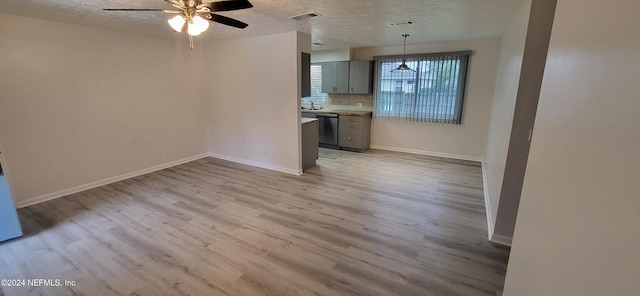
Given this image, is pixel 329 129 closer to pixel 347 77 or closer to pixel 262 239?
pixel 347 77

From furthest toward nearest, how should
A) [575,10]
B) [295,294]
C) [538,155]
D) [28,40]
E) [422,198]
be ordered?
[422,198], [28,40], [295,294], [538,155], [575,10]

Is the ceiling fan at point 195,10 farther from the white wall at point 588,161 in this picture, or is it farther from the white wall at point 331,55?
the white wall at point 331,55

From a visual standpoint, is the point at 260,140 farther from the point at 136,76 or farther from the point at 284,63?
the point at 136,76

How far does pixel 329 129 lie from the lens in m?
6.31

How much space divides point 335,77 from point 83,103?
4601 mm

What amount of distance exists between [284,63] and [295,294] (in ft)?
11.2

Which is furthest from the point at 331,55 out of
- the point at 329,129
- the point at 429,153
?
the point at 429,153

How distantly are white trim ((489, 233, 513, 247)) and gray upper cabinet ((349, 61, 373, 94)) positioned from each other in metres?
4.10

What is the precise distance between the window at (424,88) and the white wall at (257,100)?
248 centimetres

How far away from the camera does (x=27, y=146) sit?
11.0ft

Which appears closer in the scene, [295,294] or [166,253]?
[295,294]

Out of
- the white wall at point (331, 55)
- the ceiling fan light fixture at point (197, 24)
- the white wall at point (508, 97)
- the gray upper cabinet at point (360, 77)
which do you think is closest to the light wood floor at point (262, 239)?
the white wall at point (508, 97)

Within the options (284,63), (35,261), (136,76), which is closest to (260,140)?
(284,63)

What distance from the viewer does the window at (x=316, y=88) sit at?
22.6 ft
